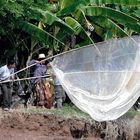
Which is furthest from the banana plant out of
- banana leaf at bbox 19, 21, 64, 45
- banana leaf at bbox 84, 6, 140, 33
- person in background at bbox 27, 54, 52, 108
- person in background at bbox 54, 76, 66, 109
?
person in background at bbox 54, 76, 66, 109

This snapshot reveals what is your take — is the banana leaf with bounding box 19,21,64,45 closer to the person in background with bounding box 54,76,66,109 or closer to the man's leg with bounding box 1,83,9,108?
the person in background with bounding box 54,76,66,109

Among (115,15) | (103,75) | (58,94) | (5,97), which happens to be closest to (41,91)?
(58,94)

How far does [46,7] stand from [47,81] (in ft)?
6.65

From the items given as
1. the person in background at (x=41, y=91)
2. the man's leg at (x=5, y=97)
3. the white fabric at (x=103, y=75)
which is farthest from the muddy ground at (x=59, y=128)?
the white fabric at (x=103, y=75)

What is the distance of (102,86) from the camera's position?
860 cm

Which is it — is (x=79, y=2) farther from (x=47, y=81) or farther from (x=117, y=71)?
(x=117, y=71)

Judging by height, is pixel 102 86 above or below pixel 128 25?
below

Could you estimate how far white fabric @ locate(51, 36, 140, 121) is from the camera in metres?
8.54

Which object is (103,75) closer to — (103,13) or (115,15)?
(115,15)

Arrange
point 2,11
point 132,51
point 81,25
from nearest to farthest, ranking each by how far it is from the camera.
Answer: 1. point 132,51
2. point 2,11
3. point 81,25

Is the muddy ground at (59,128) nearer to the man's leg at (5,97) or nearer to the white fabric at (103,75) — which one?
the man's leg at (5,97)

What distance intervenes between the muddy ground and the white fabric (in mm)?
4294

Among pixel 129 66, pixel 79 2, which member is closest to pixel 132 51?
pixel 129 66

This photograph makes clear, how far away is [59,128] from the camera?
43.4 ft
